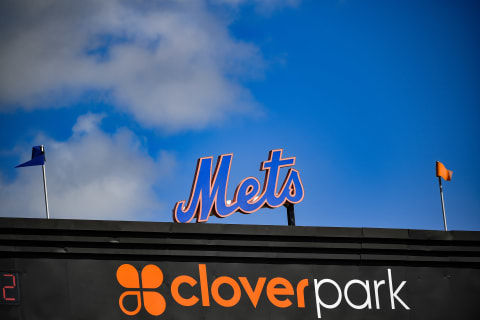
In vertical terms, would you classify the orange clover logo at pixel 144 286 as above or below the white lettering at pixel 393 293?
above

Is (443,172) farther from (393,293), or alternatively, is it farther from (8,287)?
(8,287)

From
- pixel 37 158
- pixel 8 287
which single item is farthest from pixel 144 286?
pixel 37 158

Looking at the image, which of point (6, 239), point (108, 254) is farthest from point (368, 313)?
point (6, 239)

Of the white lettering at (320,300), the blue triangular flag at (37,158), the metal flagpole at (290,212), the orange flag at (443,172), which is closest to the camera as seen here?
the white lettering at (320,300)

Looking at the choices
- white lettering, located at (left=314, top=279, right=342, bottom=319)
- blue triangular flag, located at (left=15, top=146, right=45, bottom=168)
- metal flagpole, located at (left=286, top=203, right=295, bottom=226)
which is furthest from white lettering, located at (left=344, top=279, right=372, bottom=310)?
blue triangular flag, located at (left=15, top=146, right=45, bottom=168)

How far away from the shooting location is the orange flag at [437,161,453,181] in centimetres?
2659

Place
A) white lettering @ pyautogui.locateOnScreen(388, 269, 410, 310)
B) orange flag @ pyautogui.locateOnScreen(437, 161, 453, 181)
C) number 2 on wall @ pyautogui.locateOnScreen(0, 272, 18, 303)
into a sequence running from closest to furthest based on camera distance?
number 2 on wall @ pyautogui.locateOnScreen(0, 272, 18, 303), white lettering @ pyautogui.locateOnScreen(388, 269, 410, 310), orange flag @ pyautogui.locateOnScreen(437, 161, 453, 181)

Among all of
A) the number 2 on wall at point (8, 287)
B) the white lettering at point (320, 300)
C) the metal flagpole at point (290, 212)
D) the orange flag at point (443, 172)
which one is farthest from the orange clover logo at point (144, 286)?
the orange flag at point (443, 172)

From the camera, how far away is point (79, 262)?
20.2m

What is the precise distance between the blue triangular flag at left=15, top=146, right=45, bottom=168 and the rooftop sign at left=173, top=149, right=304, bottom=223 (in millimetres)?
5051

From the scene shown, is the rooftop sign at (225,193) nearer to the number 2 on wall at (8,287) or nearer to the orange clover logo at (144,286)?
the orange clover logo at (144,286)

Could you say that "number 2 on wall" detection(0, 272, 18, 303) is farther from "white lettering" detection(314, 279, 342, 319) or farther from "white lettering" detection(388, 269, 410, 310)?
"white lettering" detection(388, 269, 410, 310)

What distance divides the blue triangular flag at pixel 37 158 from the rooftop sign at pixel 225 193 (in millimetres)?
5051

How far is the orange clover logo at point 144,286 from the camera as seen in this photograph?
20.3 metres
